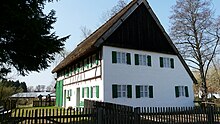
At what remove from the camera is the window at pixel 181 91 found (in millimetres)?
22406

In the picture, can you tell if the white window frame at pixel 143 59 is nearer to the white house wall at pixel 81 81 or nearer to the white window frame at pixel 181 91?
the white house wall at pixel 81 81

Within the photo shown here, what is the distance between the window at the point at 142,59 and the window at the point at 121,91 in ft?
8.42

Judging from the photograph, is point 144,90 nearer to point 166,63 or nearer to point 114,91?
point 114,91

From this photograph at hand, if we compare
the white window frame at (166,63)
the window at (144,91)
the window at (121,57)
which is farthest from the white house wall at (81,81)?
the white window frame at (166,63)

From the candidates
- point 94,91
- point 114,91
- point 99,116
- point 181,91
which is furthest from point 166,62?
point 99,116

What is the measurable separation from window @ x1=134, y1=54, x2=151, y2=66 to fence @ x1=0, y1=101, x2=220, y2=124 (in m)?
9.13

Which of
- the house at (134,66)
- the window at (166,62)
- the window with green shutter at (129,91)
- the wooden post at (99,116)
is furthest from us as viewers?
the window at (166,62)

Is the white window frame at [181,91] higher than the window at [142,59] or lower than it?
lower

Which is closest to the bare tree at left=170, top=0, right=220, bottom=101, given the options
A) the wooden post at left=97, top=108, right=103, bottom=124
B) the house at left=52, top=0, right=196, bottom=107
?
the house at left=52, top=0, right=196, bottom=107

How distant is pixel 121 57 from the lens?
763 inches

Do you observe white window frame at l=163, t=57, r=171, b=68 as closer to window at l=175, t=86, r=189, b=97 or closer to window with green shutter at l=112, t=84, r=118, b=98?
window at l=175, t=86, r=189, b=97

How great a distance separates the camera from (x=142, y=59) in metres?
20.7

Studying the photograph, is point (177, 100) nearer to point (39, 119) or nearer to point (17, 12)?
point (39, 119)

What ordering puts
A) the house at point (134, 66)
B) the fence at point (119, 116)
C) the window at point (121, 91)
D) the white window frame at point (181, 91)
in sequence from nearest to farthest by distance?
the fence at point (119, 116) → the window at point (121, 91) → the house at point (134, 66) → the white window frame at point (181, 91)
